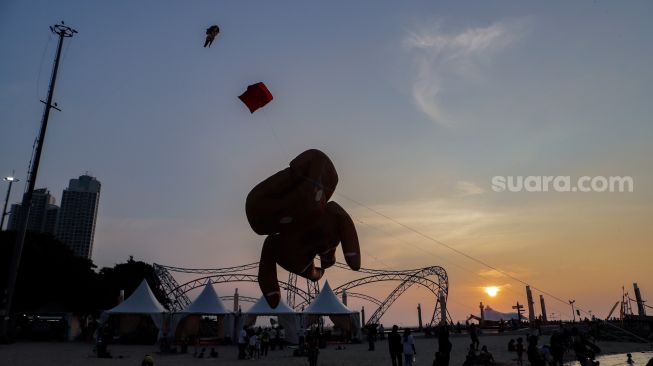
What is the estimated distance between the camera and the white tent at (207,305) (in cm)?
3353

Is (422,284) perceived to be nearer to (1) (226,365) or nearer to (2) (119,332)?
(2) (119,332)

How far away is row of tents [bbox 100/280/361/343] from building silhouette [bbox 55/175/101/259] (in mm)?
97997

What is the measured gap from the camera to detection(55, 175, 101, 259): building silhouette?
398 feet

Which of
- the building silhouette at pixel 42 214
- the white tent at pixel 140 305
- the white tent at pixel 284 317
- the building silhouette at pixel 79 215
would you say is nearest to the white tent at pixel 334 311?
the white tent at pixel 284 317

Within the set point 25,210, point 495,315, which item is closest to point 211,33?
point 25,210

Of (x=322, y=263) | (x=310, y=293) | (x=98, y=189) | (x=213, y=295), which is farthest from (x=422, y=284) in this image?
(x=98, y=189)

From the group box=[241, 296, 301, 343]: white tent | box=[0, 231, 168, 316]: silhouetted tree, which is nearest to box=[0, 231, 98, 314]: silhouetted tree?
box=[0, 231, 168, 316]: silhouetted tree

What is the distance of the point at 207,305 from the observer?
34031 mm

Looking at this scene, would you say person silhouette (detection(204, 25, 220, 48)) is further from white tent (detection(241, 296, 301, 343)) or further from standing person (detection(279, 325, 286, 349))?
white tent (detection(241, 296, 301, 343))

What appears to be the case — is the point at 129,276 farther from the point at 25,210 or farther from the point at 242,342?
the point at 242,342

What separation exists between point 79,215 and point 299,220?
134098mm

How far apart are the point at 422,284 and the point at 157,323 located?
42.3m

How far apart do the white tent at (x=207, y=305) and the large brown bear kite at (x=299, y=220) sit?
25397 millimetres

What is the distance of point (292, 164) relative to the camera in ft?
30.8
